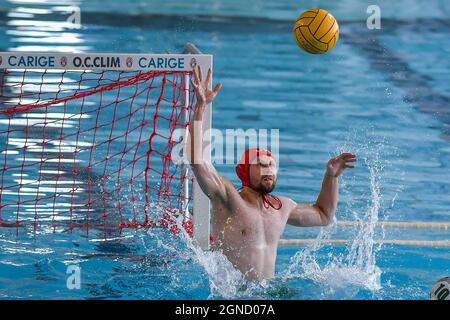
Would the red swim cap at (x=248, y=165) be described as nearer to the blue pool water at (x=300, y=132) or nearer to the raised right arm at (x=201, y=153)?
the raised right arm at (x=201, y=153)

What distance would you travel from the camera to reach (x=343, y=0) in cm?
816

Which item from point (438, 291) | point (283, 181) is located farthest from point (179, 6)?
point (438, 291)

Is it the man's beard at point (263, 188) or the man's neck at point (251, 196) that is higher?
the man's beard at point (263, 188)

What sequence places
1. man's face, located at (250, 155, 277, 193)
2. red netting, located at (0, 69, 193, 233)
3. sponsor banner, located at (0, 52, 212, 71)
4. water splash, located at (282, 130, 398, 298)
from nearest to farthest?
1. man's face, located at (250, 155, 277, 193)
2. water splash, located at (282, 130, 398, 298)
3. sponsor banner, located at (0, 52, 212, 71)
4. red netting, located at (0, 69, 193, 233)

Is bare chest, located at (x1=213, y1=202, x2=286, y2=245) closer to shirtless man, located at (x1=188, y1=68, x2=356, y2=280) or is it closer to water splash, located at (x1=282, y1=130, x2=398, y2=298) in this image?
shirtless man, located at (x1=188, y1=68, x2=356, y2=280)

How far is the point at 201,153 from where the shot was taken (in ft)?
11.6

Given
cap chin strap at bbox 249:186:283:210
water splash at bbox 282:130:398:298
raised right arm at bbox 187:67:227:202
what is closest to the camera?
raised right arm at bbox 187:67:227:202

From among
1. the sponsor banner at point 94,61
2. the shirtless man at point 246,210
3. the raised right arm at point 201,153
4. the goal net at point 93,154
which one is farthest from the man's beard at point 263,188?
the sponsor banner at point 94,61

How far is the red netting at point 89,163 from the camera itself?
4.64 m

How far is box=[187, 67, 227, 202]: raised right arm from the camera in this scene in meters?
3.52

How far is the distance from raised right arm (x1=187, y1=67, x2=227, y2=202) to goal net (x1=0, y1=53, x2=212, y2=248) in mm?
563

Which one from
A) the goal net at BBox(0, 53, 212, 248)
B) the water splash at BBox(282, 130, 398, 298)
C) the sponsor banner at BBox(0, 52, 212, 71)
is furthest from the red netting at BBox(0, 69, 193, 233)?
the water splash at BBox(282, 130, 398, 298)
